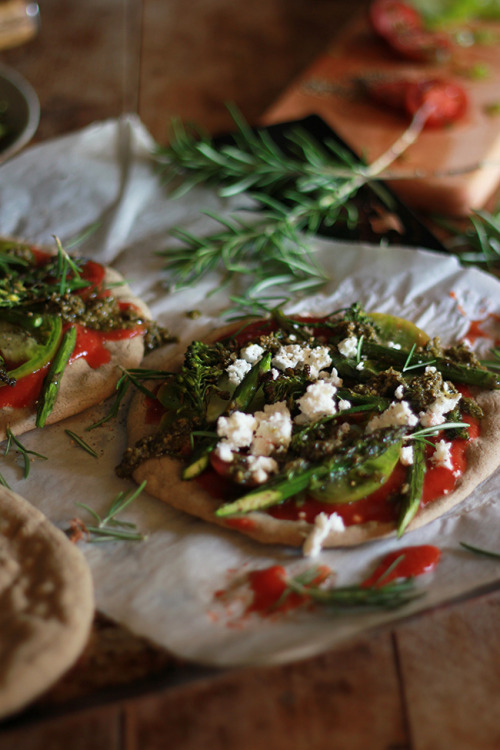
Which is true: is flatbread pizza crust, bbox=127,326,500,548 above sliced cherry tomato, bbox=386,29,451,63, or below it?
below

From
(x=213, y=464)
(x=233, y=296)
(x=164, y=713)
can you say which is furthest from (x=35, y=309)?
(x=164, y=713)

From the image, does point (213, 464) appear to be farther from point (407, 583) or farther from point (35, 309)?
point (35, 309)

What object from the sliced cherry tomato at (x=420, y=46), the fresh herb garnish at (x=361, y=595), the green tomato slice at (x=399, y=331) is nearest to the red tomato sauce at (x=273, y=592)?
the fresh herb garnish at (x=361, y=595)

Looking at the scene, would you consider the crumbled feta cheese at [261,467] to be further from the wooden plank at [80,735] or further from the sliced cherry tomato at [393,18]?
the sliced cherry tomato at [393,18]

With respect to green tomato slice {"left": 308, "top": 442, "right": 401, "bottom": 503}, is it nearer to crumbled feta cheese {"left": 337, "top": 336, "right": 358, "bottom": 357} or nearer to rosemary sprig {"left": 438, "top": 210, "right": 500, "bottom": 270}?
crumbled feta cheese {"left": 337, "top": 336, "right": 358, "bottom": 357}

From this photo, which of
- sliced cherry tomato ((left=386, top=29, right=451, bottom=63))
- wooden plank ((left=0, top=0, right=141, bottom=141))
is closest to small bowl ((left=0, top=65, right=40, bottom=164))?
wooden plank ((left=0, top=0, right=141, bottom=141))
